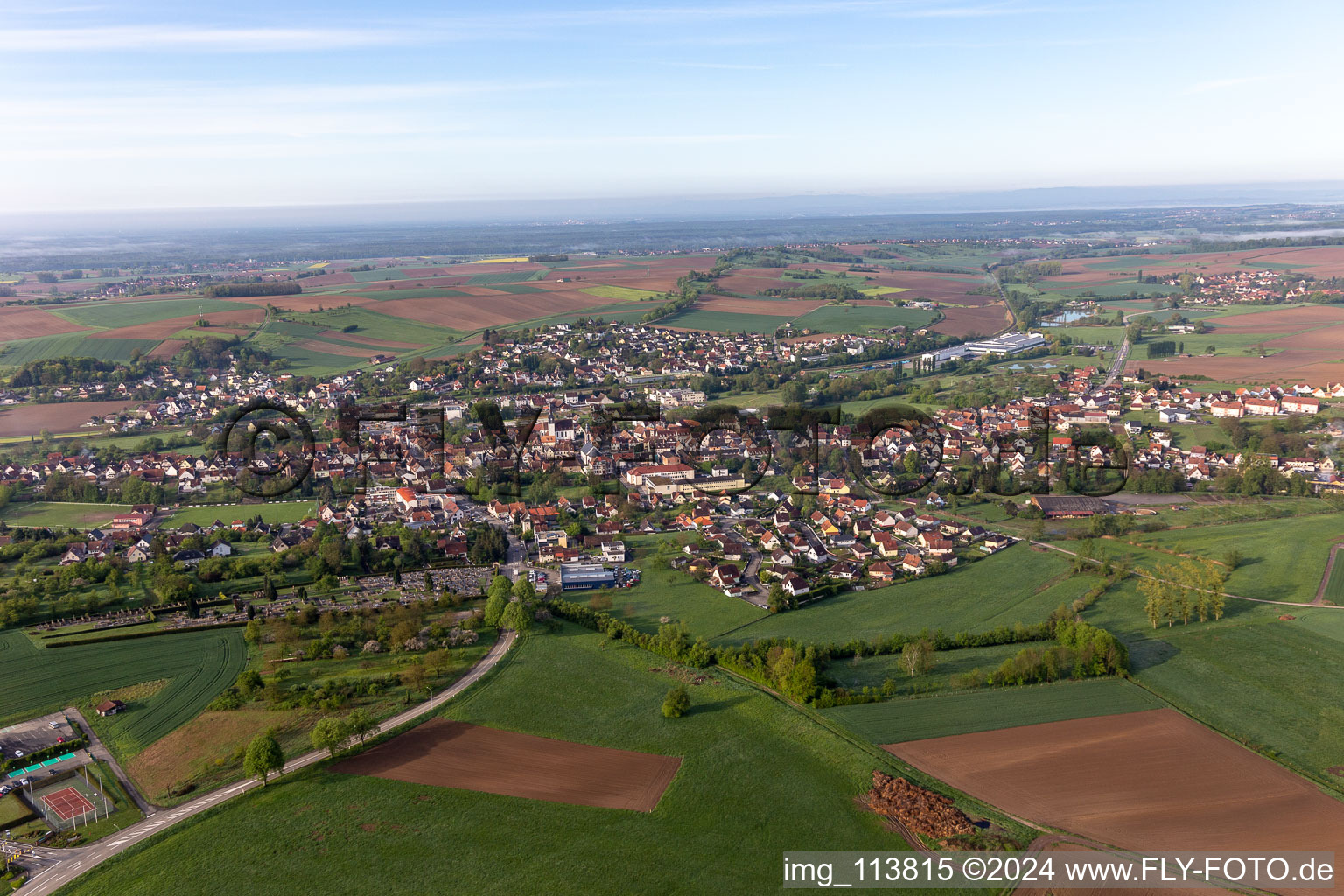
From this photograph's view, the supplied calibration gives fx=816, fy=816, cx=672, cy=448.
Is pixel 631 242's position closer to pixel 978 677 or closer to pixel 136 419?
pixel 136 419

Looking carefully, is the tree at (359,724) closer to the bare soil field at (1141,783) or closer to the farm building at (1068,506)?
the bare soil field at (1141,783)

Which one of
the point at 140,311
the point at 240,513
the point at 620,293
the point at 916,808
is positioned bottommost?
the point at 916,808

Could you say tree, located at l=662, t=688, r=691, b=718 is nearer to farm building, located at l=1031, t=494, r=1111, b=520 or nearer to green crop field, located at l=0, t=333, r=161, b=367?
farm building, located at l=1031, t=494, r=1111, b=520

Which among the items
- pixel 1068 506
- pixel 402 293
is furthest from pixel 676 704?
pixel 402 293

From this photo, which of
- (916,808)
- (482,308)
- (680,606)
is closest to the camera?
(916,808)

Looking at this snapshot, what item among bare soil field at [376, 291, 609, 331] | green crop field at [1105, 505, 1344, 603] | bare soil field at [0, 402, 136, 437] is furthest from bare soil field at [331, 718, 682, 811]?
bare soil field at [376, 291, 609, 331]

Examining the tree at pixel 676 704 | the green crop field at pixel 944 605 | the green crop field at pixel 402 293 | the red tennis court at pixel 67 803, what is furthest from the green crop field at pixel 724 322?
the red tennis court at pixel 67 803

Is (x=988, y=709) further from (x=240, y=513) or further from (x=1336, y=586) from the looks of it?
(x=240, y=513)
